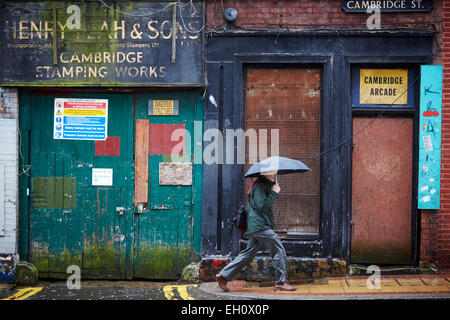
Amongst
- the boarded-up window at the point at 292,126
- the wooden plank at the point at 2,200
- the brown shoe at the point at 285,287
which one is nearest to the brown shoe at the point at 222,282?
the brown shoe at the point at 285,287

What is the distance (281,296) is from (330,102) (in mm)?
3347

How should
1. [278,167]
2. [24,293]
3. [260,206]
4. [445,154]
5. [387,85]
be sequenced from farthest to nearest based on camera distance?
[387,85] < [445,154] < [24,293] < [260,206] < [278,167]

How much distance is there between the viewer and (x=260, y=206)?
24.9ft

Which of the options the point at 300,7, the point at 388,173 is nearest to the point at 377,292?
the point at 388,173

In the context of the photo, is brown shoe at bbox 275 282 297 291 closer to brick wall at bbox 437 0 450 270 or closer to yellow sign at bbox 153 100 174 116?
brick wall at bbox 437 0 450 270

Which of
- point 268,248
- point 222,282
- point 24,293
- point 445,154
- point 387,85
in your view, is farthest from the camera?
point 387,85

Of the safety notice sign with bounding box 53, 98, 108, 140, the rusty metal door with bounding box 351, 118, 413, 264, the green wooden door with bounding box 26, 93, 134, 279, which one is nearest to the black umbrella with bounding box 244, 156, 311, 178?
the rusty metal door with bounding box 351, 118, 413, 264

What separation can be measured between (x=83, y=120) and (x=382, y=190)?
5.35m

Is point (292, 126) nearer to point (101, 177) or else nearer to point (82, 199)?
point (101, 177)

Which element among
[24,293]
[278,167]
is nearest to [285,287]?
[278,167]

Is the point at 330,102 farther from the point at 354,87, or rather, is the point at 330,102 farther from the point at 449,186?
the point at 449,186

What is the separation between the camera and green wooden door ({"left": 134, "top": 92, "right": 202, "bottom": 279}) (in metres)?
8.96

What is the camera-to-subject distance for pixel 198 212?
895cm

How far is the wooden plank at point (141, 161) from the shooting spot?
9031 millimetres
